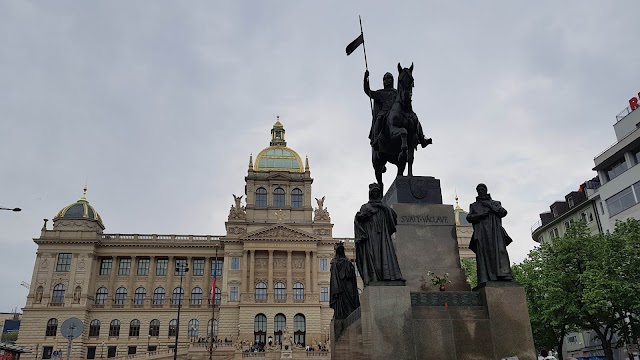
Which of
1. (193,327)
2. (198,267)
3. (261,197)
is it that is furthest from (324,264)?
(193,327)

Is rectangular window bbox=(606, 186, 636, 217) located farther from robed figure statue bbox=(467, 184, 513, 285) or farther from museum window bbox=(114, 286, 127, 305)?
museum window bbox=(114, 286, 127, 305)

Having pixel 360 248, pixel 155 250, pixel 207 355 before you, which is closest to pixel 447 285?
pixel 360 248

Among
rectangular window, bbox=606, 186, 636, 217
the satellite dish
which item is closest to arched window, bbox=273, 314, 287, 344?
rectangular window, bbox=606, 186, 636, 217

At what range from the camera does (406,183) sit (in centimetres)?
1055

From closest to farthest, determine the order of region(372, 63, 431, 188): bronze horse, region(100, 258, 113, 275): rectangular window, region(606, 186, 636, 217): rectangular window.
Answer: region(372, 63, 431, 188): bronze horse
region(606, 186, 636, 217): rectangular window
region(100, 258, 113, 275): rectangular window

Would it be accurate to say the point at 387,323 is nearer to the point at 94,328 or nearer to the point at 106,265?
the point at 94,328

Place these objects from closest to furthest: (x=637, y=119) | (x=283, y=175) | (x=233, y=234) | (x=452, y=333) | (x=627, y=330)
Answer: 1. (x=452, y=333)
2. (x=627, y=330)
3. (x=637, y=119)
4. (x=233, y=234)
5. (x=283, y=175)

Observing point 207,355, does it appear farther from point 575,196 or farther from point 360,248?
point 360,248

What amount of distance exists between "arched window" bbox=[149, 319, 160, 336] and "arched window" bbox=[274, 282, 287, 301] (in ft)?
56.8

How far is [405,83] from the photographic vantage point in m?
11.1

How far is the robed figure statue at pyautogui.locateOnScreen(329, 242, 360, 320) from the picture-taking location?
40.4ft

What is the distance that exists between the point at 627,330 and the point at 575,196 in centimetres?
2496

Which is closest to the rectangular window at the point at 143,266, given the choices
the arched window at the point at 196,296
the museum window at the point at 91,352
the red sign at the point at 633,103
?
the arched window at the point at 196,296

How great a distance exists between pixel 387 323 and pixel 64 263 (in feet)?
237
